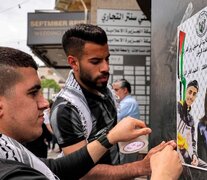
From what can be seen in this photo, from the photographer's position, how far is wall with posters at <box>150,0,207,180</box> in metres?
2.32

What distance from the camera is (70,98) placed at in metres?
2.32

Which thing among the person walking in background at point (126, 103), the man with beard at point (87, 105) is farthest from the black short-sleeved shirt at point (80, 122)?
the person walking in background at point (126, 103)

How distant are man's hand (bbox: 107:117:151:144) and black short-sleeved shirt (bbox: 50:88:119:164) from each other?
0.97 ft

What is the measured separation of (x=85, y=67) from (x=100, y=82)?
12cm

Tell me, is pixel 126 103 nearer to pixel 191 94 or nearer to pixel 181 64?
pixel 181 64

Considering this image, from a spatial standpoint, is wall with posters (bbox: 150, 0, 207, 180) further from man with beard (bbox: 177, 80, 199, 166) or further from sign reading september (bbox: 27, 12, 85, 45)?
sign reading september (bbox: 27, 12, 85, 45)

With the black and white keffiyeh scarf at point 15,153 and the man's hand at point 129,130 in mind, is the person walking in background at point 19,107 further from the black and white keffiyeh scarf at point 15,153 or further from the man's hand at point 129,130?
the man's hand at point 129,130

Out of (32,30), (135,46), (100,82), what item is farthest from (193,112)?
(32,30)

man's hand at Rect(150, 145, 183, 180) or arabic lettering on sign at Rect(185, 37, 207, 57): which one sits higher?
arabic lettering on sign at Rect(185, 37, 207, 57)

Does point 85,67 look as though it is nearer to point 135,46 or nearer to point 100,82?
point 100,82

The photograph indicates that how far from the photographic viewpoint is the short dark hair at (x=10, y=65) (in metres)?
1.41

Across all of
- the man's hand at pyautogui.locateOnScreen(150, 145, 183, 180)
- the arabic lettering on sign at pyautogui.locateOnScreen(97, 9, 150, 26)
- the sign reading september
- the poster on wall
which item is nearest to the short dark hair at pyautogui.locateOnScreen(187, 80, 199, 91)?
the poster on wall

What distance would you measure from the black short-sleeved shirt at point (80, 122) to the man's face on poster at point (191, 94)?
1.62ft

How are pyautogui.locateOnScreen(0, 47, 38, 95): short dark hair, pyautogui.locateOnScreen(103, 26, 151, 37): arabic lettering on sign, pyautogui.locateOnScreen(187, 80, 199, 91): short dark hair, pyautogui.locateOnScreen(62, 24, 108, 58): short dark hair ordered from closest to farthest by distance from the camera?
pyautogui.locateOnScreen(0, 47, 38, 95): short dark hair → pyautogui.locateOnScreen(187, 80, 199, 91): short dark hair → pyautogui.locateOnScreen(62, 24, 108, 58): short dark hair → pyautogui.locateOnScreen(103, 26, 151, 37): arabic lettering on sign
